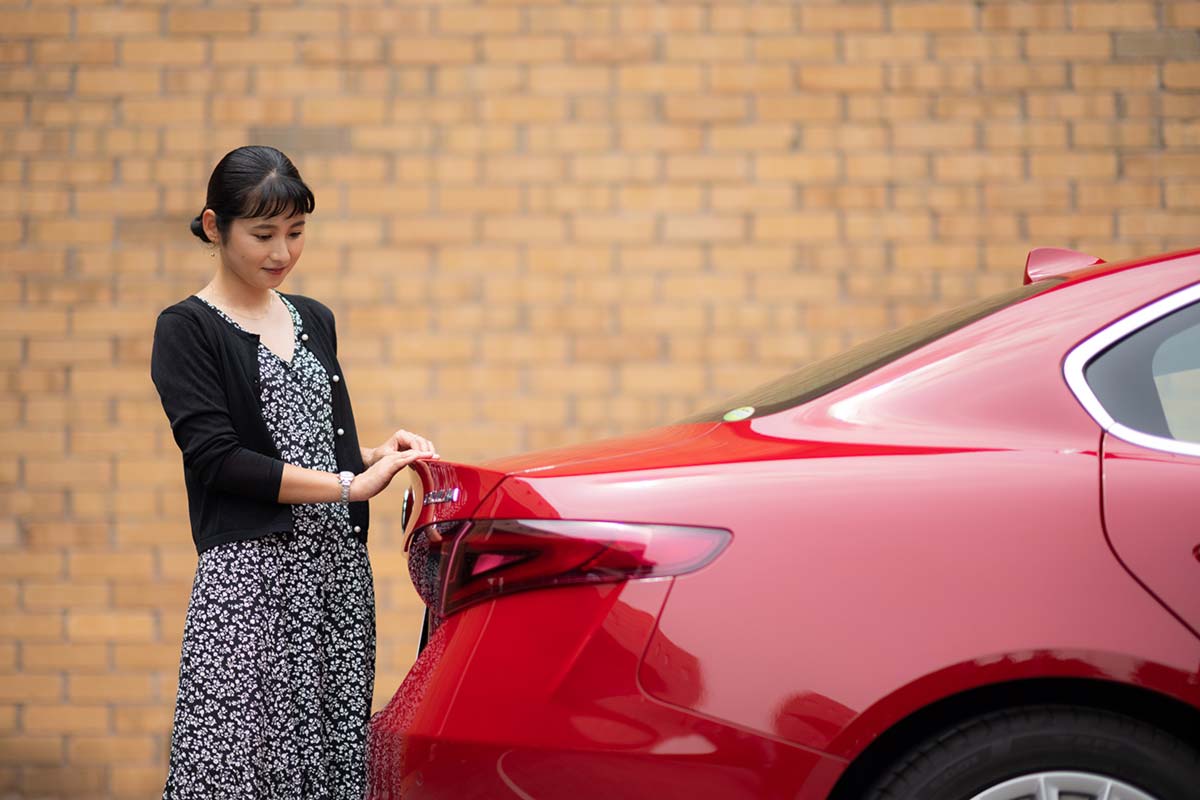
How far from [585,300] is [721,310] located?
49cm

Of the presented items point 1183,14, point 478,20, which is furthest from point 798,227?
point 1183,14

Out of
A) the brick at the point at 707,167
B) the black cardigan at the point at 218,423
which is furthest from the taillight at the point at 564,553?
the brick at the point at 707,167

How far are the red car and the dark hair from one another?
2.88 feet

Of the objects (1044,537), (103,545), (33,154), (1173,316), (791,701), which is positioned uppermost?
(33,154)

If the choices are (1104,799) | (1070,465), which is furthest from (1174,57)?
(1104,799)

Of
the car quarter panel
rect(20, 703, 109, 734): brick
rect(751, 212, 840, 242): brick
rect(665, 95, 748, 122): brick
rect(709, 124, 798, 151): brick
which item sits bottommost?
rect(20, 703, 109, 734): brick

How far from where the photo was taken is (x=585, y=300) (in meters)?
4.67

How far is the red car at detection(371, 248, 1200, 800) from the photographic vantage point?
1.87 metres

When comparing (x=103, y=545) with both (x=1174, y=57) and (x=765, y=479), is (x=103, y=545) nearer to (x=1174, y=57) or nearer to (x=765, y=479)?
(x=765, y=479)

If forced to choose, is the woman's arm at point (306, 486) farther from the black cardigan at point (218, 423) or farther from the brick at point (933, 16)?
the brick at point (933, 16)

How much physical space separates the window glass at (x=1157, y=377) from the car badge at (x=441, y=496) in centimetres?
106

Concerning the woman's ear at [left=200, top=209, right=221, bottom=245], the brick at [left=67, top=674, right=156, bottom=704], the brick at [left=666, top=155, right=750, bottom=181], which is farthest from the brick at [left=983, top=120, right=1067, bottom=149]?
the brick at [left=67, top=674, right=156, bottom=704]

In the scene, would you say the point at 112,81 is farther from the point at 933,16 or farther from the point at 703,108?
the point at 933,16

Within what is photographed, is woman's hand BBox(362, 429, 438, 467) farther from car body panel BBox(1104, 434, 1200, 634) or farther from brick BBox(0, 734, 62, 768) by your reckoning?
brick BBox(0, 734, 62, 768)
